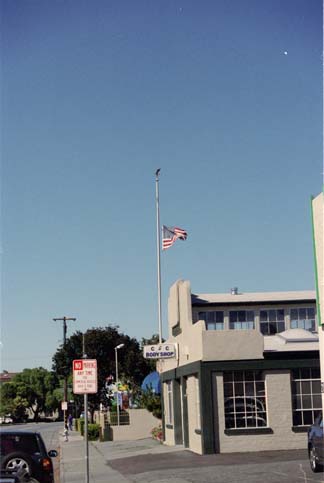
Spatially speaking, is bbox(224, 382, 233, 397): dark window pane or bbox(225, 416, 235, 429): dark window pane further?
bbox(224, 382, 233, 397): dark window pane

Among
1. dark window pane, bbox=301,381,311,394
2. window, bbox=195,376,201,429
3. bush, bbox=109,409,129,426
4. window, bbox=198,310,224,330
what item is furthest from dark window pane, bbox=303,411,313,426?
bush, bbox=109,409,129,426

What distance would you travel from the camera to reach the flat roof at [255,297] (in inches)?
1614

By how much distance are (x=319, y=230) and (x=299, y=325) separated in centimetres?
2496

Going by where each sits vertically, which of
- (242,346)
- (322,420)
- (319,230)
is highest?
(319,230)

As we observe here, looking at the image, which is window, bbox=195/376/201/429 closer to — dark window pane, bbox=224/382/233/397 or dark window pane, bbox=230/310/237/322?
dark window pane, bbox=224/382/233/397

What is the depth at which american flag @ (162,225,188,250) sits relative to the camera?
37.1 meters

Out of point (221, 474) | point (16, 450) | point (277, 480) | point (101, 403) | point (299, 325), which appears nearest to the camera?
point (16, 450)

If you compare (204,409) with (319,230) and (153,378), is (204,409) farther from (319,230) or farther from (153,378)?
(153,378)

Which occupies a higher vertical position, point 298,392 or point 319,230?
point 319,230

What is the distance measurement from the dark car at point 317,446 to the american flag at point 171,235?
1739cm

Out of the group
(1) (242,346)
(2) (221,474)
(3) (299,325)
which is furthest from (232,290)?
(2) (221,474)

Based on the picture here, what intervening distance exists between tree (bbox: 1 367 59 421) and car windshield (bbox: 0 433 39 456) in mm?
106440

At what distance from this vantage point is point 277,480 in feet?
63.1

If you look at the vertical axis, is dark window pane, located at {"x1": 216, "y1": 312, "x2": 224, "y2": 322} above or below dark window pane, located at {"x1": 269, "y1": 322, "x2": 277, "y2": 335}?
above
